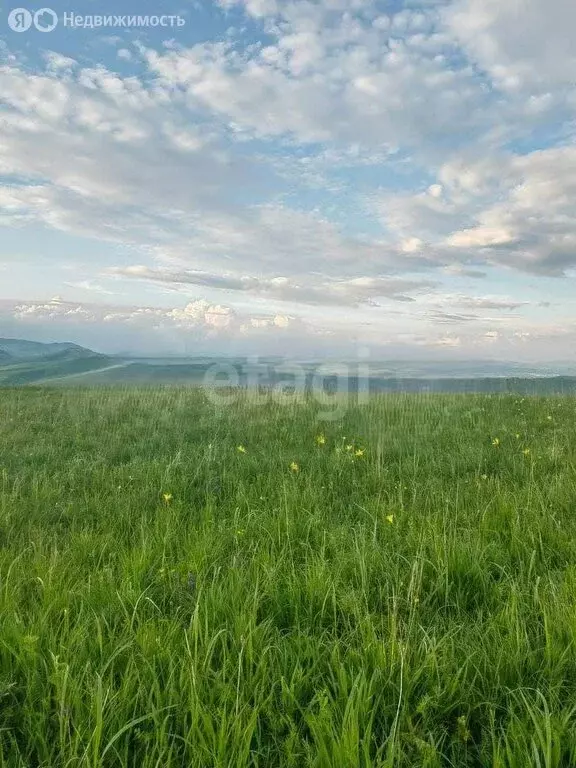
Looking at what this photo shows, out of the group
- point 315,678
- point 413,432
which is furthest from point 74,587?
point 413,432

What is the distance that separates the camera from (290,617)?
2955 mm

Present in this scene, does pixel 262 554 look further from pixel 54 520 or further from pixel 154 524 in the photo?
pixel 54 520

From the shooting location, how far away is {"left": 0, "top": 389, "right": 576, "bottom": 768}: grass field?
2041 mm

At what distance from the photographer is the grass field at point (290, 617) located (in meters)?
2.04

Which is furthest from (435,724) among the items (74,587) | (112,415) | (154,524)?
(112,415)

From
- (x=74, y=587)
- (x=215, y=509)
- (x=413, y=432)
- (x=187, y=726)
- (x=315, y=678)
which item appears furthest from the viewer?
(x=413, y=432)

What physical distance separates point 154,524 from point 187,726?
2572 millimetres

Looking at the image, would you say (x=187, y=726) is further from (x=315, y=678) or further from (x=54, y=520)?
(x=54, y=520)

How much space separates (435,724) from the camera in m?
2.15

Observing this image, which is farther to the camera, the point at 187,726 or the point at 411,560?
the point at 411,560

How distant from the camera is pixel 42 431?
9.56 metres

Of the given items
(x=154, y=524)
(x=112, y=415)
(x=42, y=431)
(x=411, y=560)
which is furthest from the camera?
(x=112, y=415)

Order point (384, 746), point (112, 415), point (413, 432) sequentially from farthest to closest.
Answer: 1. point (112, 415)
2. point (413, 432)
3. point (384, 746)

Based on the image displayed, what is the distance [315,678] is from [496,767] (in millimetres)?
757
